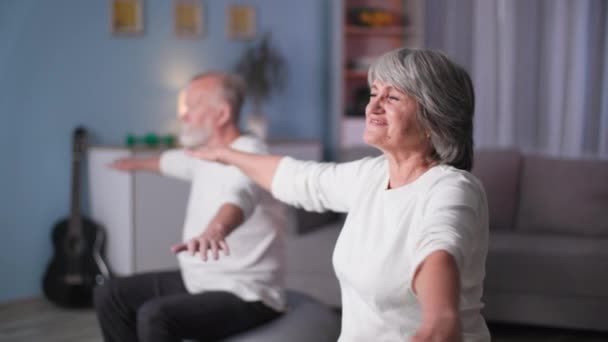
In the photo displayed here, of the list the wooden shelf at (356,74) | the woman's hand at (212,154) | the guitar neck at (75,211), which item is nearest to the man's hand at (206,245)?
the woman's hand at (212,154)

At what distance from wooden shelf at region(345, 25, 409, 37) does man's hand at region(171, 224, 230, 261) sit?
10.4 feet

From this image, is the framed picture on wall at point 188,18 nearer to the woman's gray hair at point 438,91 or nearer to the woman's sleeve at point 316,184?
the woman's sleeve at point 316,184

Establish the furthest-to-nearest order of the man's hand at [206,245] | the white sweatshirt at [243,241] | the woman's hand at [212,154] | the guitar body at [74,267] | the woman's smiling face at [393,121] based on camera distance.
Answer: the guitar body at [74,267] → the white sweatshirt at [243,241] → the woman's hand at [212,154] → the man's hand at [206,245] → the woman's smiling face at [393,121]

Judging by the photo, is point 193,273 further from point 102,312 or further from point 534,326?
point 534,326

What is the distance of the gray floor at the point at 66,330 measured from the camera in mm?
3117

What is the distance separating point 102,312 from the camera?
2.15 meters

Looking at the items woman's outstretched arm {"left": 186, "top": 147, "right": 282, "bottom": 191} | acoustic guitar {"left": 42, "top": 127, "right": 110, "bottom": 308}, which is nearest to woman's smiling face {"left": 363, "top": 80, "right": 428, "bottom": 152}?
woman's outstretched arm {"left": 186, "top": 147, "right": 282, "bottom": 191}

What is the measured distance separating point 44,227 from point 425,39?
8.74 feet

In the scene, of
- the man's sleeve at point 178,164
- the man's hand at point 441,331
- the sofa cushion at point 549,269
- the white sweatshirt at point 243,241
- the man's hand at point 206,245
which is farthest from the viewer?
the sofa cushion at point 549,269

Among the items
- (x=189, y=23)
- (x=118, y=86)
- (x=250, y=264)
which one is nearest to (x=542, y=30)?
(x=189, y=23)

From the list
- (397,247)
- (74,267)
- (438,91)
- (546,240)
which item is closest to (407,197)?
(397,247)

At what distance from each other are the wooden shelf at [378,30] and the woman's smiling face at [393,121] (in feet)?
10.9

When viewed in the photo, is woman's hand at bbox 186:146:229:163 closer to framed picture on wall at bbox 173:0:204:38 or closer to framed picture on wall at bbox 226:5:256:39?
framed picture on wall at bbox 173:0:204:38

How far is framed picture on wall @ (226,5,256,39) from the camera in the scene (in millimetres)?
4406
